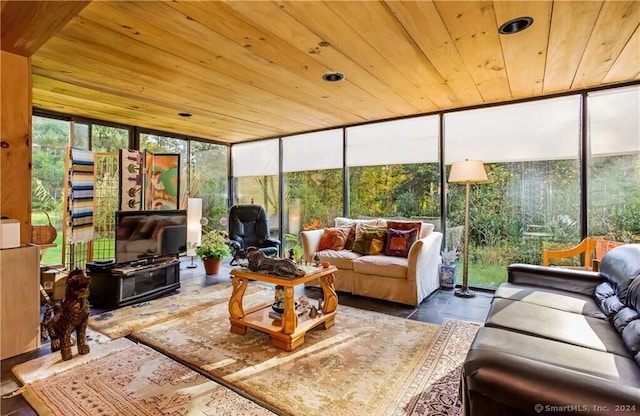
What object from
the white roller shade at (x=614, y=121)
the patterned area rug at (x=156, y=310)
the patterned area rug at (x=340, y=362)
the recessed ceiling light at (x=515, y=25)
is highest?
the recessed ceiling light at (x=515, y=25)

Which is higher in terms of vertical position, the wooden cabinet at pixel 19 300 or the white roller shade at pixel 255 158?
the white roller shade at pixel 255 158

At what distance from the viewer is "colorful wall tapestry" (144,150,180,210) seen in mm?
4742

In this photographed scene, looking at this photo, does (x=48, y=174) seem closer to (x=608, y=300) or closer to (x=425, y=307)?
(x=425, y=307)

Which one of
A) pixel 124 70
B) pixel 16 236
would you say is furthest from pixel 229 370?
pixel 124 70

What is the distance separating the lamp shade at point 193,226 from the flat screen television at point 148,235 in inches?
39.2

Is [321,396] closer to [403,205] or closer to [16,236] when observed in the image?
[16,236]

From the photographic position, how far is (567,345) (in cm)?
157

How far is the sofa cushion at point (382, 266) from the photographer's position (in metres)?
3.46

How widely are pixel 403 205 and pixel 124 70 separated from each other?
3592 mm

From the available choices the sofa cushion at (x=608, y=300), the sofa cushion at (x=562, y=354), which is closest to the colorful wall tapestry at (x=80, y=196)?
the sofa cushion at (x=562, y=354)

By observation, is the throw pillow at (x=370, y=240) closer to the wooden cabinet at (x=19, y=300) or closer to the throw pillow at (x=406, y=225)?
the throw pillow at (x=406, y=225)

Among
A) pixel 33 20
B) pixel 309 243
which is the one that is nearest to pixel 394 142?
pixel 309 243

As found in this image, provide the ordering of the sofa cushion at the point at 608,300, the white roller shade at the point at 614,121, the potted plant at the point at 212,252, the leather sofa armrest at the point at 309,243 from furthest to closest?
the potted plant at the point at 212,252, the leather sofa armrest at the point at 309,243, the white roller shade at the point at 614,121, the sofa cushion at the point at 608,300

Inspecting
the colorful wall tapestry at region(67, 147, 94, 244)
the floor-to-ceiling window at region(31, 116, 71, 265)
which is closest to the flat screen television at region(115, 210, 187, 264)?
the colorful wall tapestry at region(67, 147, 94, 244)
